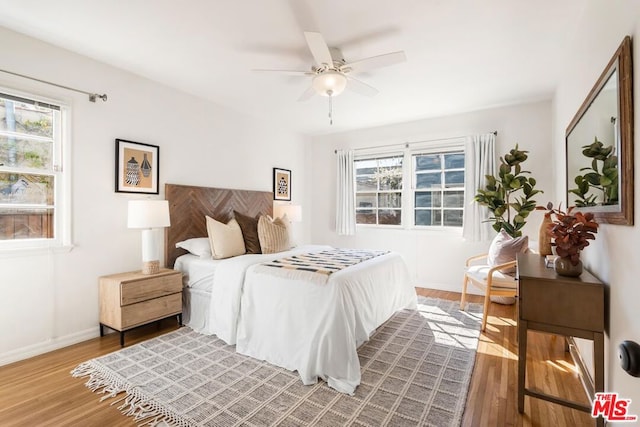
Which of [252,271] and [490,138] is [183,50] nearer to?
[252,271]

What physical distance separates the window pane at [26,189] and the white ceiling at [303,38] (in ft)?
3.33

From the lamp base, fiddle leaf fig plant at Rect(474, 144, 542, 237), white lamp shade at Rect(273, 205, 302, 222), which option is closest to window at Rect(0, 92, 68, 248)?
the lamp base

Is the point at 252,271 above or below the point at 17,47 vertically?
below

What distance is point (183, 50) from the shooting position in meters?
2.69

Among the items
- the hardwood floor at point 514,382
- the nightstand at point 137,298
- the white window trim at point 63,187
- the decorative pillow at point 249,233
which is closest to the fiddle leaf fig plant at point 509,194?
the hardwood floor at point 514,382

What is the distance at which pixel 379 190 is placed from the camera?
5.27m

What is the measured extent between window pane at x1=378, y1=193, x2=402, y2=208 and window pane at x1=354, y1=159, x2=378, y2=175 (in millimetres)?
476

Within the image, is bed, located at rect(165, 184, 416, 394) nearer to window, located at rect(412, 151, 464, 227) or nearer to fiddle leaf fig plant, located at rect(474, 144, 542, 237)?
fiddle leaf fig plant, located at rect(474, 144, 542, 237)

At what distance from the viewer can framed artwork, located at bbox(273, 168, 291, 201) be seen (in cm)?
509

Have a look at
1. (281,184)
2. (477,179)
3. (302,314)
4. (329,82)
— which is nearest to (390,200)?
(477,179)

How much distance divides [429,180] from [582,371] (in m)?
3.15

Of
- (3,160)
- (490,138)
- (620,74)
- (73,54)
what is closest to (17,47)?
(73,54)

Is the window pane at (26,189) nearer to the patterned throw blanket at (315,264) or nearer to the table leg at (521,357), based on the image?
the patterned throw blanket at (315,264)

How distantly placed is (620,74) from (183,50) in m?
3.02
